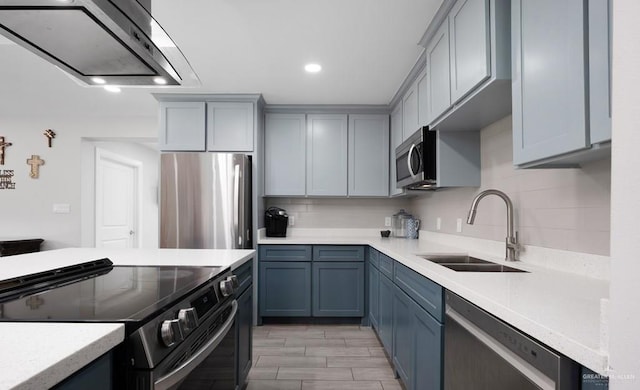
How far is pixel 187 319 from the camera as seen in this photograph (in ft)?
3.29

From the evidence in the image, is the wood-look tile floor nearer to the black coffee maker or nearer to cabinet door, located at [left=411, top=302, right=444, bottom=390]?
cabinet door, located at [left=411, top=302, right=444, bottom=390]

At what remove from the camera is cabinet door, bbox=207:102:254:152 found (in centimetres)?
349

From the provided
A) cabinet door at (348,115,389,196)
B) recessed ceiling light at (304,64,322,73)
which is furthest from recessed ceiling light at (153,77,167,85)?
cabinet door at (348,115,389,196)

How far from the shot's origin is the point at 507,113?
195 cm

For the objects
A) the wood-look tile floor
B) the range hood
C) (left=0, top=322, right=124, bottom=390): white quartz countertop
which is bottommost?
the wood-look tile floor

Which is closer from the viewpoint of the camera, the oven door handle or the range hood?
the oven door handle

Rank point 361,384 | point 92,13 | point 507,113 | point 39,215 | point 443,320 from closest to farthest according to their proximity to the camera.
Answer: point 92,13 → point 443,320 → point 507,113 → point 361,384 → point 39,215

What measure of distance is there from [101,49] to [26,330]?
41.2 inches

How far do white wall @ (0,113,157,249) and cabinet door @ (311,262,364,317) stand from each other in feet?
9.49

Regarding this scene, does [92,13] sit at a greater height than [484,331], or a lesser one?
greater

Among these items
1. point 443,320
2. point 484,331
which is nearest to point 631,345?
point 484,331

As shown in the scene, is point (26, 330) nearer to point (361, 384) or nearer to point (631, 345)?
point (631, 345)

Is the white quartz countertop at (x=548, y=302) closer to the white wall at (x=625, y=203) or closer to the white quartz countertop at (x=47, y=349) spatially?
the white wall at (x=625, y=203)

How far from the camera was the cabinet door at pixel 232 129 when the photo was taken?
3.49 m
